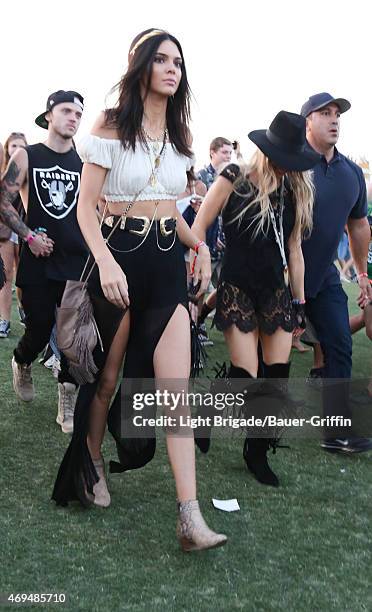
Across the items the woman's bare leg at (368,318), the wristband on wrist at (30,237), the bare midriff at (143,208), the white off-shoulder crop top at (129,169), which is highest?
the white off-shoulder crop top at (129,169)

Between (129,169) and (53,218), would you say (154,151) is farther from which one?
(53,218)

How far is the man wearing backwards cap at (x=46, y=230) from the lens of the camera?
5.09 metres

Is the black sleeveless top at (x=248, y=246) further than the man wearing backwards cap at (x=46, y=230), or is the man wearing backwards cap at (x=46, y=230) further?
the man wearing backwards cap at (x=46, y=230)

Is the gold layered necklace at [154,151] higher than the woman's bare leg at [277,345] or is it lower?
higher

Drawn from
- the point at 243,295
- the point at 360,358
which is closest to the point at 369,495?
the point at 243,295

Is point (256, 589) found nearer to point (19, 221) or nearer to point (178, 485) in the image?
point (178, 485)

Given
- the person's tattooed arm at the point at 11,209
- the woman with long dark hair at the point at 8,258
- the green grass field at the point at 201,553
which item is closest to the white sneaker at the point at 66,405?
the green grass field at the point at 201,553

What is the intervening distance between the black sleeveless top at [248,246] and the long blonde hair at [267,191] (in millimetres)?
17

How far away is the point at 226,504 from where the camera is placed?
397 cm

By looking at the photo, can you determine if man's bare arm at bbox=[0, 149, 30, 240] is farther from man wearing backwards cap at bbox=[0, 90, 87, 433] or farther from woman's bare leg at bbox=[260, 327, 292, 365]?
woman's bare leg at bbox=[260, 327, 292, 365]

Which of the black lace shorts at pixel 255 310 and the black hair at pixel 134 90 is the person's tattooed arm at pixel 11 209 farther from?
the black hair at pixel 134 90

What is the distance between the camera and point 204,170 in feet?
33.4

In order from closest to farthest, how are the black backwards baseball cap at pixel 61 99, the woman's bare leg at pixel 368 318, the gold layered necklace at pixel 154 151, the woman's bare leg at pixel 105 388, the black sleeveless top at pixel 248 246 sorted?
1. the gold layered necklace at pixel 154 151
2. the woman's bare leg at pixel 105 388
3. the black sleeveless top at pixel 248 246
4. the black backwards baseball cap at pixel 61 99
5. the woman's bare leg at pixel 368 318

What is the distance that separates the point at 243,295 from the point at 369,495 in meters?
1.21
